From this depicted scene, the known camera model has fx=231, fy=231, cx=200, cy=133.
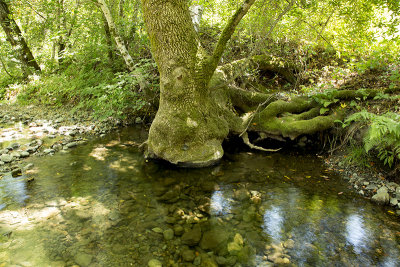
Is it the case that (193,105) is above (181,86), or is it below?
below

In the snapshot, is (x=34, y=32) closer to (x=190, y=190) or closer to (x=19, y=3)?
(x=19, y=3)

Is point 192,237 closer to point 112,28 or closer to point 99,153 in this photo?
point 99,153

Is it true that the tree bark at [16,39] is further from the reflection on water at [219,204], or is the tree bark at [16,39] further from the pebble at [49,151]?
the reflection on water at [219,204]

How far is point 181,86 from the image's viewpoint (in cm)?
569

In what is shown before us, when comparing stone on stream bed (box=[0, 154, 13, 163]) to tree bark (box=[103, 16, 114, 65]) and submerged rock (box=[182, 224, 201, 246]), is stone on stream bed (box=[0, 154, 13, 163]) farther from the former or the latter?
tree bark (box=[103, 16, 114, 65])

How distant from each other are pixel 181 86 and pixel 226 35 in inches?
62.3

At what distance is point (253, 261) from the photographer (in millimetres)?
3223

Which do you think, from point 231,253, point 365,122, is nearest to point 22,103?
point 231,253

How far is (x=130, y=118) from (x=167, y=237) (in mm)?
7644

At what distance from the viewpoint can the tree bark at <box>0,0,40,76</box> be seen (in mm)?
13062

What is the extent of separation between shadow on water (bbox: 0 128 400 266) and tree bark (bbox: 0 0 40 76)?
38.2 ft

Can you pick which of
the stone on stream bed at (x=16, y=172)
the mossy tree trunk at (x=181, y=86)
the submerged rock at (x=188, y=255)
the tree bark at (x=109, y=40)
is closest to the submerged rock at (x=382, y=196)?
the mossy tree trunk at (x=181, y=86)

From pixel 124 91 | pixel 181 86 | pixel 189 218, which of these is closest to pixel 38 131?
pixel 124 91

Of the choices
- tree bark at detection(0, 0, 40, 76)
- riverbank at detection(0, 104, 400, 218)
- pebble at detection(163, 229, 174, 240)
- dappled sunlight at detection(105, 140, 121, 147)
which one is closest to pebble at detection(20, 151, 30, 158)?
riverbank at detection(0, 104, 400, 218)
